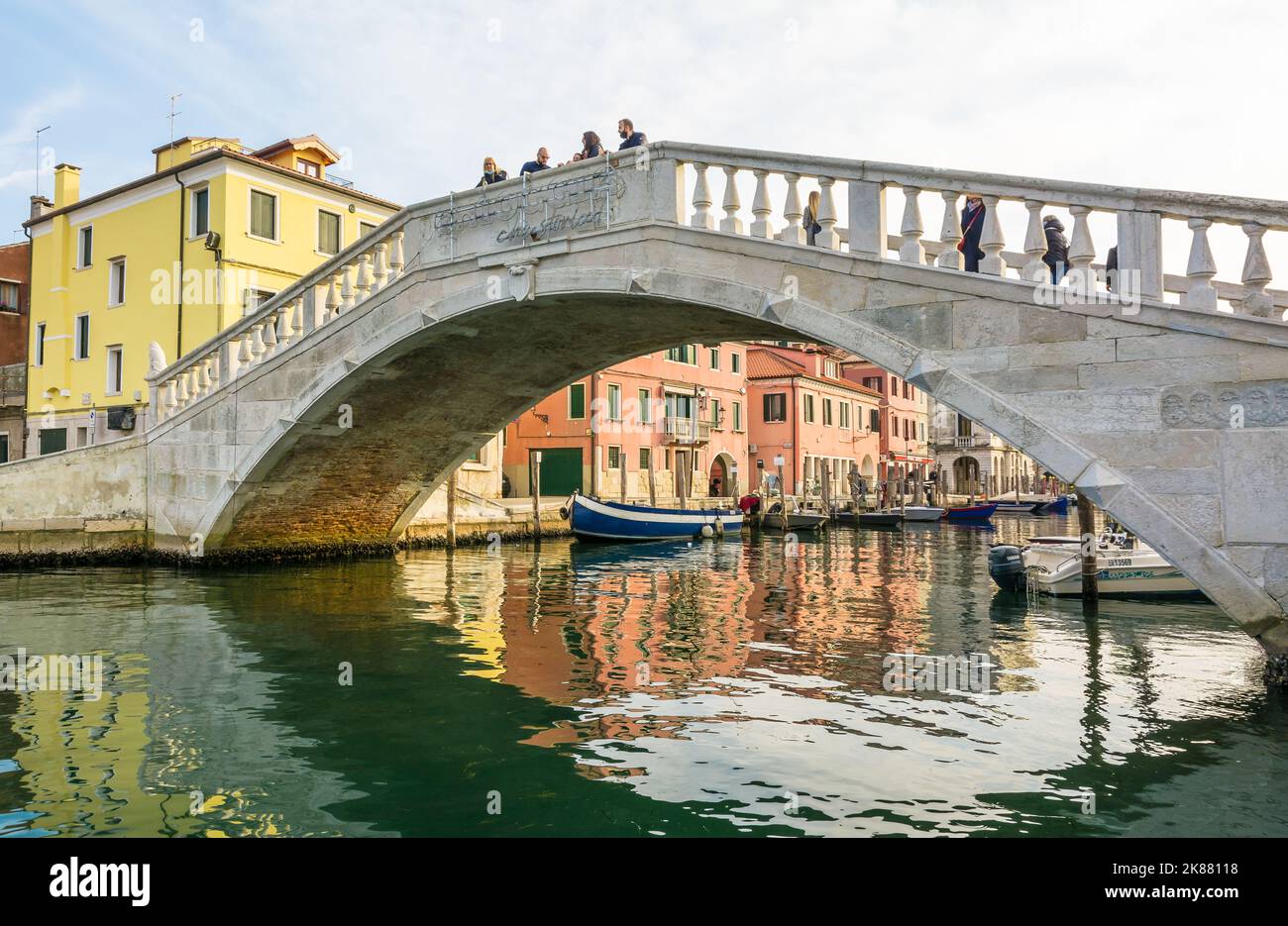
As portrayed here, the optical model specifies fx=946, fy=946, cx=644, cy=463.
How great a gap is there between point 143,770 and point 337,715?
124 cm

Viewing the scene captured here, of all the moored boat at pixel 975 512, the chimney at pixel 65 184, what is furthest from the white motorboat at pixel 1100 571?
the chimney at pixel 65 184

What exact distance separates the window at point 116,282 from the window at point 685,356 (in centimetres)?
1426

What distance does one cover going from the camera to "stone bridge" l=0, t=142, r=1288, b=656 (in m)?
5.52

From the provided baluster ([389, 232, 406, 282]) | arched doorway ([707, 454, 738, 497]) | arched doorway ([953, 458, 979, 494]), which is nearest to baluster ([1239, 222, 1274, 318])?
baluster ([389, 232, 406, 282])

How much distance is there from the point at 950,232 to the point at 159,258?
708 inches

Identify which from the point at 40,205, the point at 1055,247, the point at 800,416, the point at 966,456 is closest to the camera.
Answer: the point at 1055,247

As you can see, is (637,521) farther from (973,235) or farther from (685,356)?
(973,235)

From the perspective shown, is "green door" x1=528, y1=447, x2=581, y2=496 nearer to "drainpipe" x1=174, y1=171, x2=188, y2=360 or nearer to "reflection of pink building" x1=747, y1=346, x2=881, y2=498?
"reflection of pink building" x1=747, y1=346, x2=881, y2=498

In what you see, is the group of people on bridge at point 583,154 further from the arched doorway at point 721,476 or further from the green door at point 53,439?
the arched doorway at point 721,476

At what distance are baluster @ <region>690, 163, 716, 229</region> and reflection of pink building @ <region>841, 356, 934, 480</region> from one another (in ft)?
117

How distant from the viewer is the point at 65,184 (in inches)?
867

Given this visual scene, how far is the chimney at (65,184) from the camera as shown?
72.3 ft

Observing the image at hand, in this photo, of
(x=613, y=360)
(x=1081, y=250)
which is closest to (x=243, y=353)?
(x=613, y=360)

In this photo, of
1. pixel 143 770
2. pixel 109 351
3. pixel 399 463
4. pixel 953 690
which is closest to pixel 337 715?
pixel 143 770
